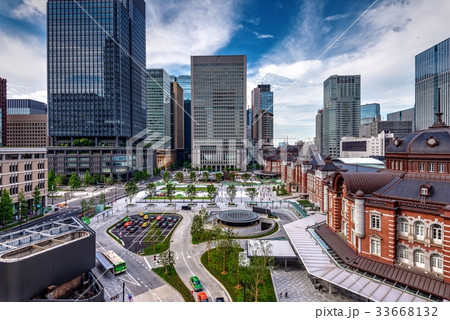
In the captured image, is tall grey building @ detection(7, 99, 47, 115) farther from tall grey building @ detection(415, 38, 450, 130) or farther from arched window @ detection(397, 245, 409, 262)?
arched window @ detection(397, 245, 409, 262)

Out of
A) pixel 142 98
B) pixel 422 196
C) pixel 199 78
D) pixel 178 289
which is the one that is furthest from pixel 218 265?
pixel 199 78

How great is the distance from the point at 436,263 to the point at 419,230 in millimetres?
2262

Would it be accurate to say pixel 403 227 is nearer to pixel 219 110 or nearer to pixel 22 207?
pixel 22 207

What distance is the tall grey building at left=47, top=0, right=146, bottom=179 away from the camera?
8138cm

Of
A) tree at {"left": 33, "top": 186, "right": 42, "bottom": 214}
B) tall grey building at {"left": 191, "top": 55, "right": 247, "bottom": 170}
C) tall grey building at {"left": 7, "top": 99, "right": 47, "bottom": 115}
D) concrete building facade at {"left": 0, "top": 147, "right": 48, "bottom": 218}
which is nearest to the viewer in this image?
concrete building facade at {"left": 0, "top": 147, "right": 48, "bottom": 218}

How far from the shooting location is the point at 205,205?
52.5m

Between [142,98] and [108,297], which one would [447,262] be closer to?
[108,297]

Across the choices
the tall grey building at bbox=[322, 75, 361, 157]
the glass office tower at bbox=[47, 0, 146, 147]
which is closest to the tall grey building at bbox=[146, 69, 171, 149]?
the glass office tower at bbox=[47, 0, 146, 147]

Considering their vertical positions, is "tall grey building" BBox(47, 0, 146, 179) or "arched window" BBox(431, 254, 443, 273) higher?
"tall grey building" BBox(47, 0, 146, 179)

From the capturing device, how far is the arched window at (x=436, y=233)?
16703 mm

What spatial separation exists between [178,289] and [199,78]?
110658 millimetres

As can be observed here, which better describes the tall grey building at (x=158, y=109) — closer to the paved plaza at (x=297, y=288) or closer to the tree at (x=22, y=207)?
the tree at (x=22, y=207)

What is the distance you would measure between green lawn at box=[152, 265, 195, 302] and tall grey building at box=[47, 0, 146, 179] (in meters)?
68.1

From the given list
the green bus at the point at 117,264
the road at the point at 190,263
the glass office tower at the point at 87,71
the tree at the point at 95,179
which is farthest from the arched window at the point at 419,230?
the glass office tower at the point at 87,71
